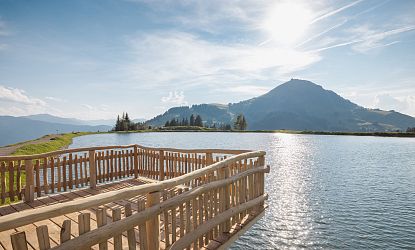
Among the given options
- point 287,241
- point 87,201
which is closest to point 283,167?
point 287,241

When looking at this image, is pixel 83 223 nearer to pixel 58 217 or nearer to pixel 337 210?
pixel 58 217

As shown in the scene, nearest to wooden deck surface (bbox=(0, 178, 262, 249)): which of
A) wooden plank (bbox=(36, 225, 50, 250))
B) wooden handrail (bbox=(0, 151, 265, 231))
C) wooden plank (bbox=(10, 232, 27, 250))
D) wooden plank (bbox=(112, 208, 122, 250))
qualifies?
wooden plank (bbox=(112, 208, 122, 250))

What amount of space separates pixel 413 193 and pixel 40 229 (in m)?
24.2

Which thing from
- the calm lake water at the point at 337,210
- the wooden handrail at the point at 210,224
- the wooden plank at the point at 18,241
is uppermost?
the wooden plank at the point at 18,241

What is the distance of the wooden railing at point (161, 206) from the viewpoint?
3.54m

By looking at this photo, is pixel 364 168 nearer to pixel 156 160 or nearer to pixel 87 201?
pixel 156 160

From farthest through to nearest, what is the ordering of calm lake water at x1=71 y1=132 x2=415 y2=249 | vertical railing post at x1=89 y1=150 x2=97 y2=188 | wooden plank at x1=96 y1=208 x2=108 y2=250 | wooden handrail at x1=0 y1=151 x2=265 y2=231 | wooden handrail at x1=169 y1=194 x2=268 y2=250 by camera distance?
calm lake water at x1=71 y1=132 x2=415 y2=249, vertical railing post at x1=89 y1=150 x2=97 y2=188, wooden handrail at x1=169 y1=194 x2=268 y2=250, wooden plank at x1=96 y1=208 x2=108 y2=250, wooden handrail at x1=0 y1=151 x2=265 y2=231

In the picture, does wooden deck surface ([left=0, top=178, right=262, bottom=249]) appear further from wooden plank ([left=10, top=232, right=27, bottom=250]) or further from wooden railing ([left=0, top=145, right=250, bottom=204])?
wooden plank ([left=10, top=232, right=27, bottom=250])

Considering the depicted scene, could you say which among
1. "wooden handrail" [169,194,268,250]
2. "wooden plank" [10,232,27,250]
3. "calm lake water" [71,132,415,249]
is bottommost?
"calm lake water" [71,132,415,249]

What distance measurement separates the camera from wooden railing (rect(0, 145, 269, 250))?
11.6 feet

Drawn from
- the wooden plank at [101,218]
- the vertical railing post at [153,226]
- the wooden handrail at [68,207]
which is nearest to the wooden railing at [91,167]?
the vertical railing post at [153,226]

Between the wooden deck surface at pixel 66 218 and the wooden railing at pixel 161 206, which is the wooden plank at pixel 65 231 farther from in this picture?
the wooden deck surface at pixel 66 218

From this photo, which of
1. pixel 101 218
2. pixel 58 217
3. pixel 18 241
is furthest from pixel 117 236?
pixel 58 217

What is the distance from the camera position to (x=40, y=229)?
10.7ft
